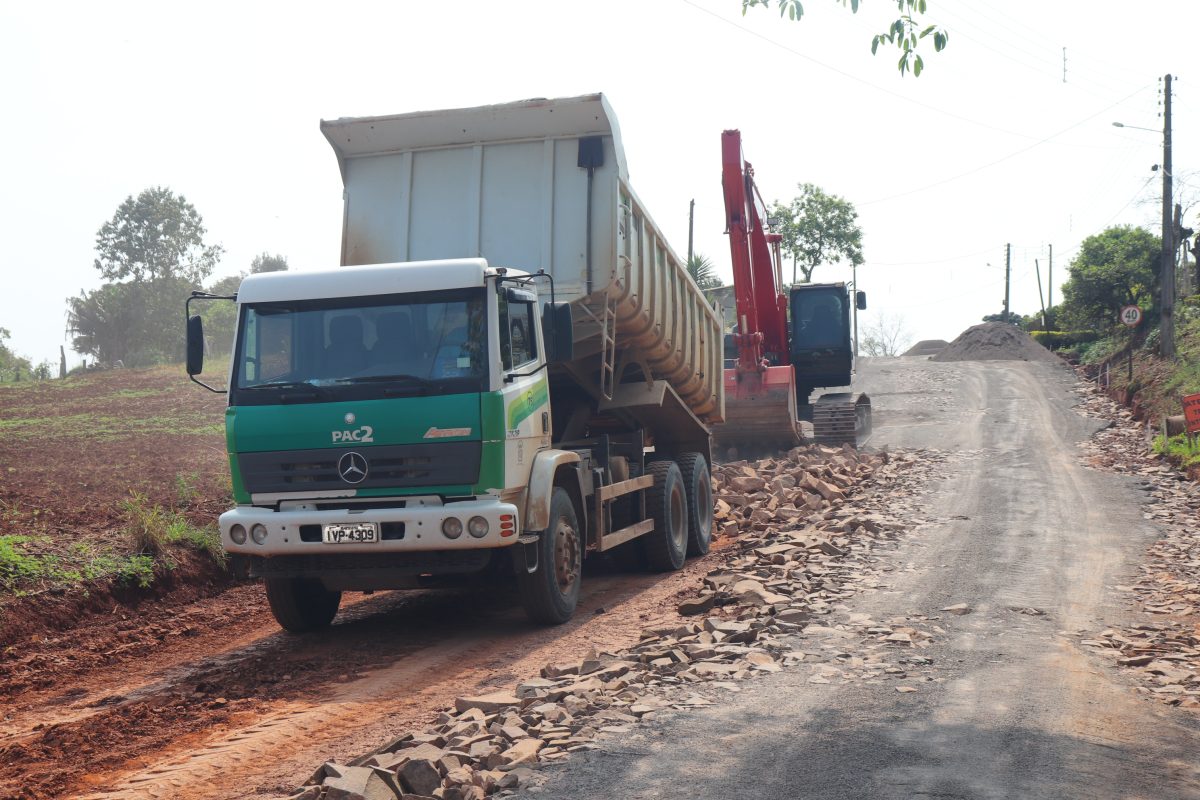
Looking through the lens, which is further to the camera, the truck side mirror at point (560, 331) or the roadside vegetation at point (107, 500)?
the roadside vegetation at point (107, 500)

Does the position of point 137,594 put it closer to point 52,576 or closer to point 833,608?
point 52,576

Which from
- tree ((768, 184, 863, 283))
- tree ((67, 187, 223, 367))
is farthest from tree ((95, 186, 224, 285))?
tree ((768, 184, 863, 283))

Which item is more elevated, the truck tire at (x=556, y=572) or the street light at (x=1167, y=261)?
the street light at (x=1167, y=261)

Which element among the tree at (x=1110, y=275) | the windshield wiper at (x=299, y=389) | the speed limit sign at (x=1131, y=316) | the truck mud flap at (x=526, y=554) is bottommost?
the truck mud flap at (x=526, y=554)

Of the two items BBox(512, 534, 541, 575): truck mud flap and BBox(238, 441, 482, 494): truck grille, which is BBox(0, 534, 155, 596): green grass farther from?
BBox(512, 534, 541, 575): truck mud flap

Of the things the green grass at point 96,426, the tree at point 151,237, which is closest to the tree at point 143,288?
the tree at point 151,237

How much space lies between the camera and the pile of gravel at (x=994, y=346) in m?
47.2

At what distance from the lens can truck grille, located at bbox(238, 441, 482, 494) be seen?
24.8 feet

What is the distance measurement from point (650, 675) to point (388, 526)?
85.7 inches

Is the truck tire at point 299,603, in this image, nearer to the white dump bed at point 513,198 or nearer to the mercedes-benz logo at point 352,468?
the mercedes-benz logo at point 352,468

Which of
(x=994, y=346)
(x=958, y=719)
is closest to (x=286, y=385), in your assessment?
(x=958, y=719)

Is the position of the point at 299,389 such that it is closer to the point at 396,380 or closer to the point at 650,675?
the point at 396,380

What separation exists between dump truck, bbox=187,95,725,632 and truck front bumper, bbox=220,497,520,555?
14 mm

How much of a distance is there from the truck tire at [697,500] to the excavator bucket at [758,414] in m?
6.80
